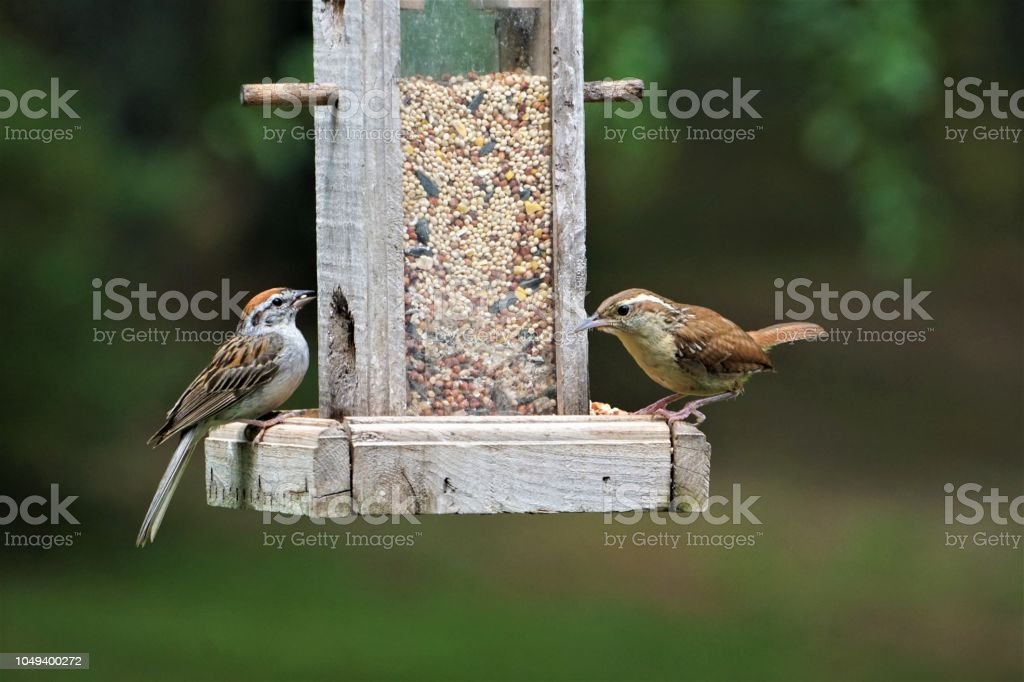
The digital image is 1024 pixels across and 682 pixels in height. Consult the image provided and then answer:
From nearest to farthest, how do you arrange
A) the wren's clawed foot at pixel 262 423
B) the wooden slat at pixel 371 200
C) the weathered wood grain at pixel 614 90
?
1. the wren's clawed foot at pixel 262 423
2. the wooden slat at pixel 371 200
3. the weathered wood grain at pixel 614 90

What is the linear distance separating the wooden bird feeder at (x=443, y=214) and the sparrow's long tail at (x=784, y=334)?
1393mm

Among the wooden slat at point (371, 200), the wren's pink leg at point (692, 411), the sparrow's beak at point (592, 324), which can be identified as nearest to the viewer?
the wren's pink leg at point (692, 411)

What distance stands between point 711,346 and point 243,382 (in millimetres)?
1800

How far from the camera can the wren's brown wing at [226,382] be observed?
5.61 m

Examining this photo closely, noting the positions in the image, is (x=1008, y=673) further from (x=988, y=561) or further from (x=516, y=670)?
(x=516, y=670)

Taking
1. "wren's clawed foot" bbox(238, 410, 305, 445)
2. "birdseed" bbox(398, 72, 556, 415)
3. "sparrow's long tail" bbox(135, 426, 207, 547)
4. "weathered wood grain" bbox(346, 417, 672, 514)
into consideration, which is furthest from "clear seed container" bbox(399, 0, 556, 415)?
"sparrow's long tail" bbox(135, 426, 207, 547)

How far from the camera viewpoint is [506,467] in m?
4.73

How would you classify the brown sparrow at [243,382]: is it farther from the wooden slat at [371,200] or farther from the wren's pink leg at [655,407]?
the wren's pink leg at [655,407]

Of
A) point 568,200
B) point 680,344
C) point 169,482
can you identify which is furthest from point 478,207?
point 169,482

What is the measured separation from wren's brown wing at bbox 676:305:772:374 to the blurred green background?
5.71ft

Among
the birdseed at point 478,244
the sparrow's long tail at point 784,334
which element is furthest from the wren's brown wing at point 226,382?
the sparrow's long tail at point 784,334

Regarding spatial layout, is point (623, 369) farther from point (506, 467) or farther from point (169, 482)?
point (506, 467)

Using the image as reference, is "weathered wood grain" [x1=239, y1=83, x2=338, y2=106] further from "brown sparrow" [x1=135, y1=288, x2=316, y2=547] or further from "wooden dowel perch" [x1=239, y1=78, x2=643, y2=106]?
"brown sparrow" [x1=135, y1=288, x2=316, y2=547]

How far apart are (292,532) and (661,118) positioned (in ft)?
16.5
